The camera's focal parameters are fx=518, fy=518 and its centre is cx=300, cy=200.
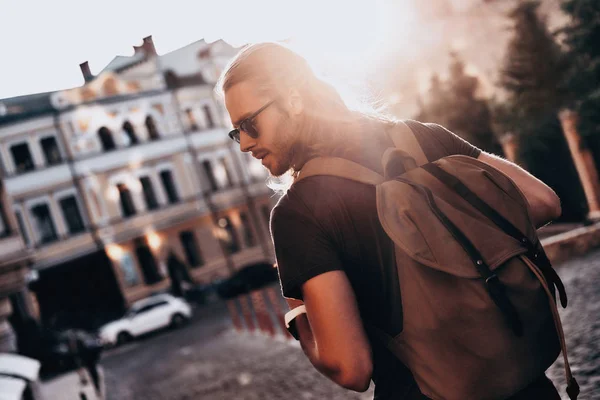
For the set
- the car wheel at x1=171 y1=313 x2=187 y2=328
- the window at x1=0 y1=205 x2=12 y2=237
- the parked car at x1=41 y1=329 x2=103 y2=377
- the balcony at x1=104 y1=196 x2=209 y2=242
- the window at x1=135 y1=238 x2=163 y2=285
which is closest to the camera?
the window at x1=0 y1=205 x2=12 y2=237

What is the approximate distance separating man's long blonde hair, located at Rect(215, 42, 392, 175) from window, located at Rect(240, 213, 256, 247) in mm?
29156

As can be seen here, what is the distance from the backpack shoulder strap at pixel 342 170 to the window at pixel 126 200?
27656 millimetres

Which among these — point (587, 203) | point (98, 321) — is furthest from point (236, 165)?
point (587, 203)

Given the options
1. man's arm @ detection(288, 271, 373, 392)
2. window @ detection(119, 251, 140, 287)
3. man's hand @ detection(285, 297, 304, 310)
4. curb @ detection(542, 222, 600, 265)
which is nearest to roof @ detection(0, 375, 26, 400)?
man's hand @ detection(285, 297, 304, 310)

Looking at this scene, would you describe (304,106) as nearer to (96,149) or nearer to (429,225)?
(429,225)

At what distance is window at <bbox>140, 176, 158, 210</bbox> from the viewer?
92.9ft

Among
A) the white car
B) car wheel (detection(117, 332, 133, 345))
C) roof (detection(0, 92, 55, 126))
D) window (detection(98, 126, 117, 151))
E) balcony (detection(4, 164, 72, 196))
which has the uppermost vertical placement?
roof (detection(0, 92, 55, 126))

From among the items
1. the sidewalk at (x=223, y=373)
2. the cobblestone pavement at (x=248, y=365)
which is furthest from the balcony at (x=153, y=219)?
the sidewalk at (x=223, y=373)

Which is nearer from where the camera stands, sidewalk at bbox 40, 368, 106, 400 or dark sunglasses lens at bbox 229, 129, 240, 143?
dark sunglasses lens at bbox 229, 129, 240, 143

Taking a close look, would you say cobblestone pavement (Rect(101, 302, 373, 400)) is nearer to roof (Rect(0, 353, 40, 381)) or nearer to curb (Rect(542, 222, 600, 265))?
roof (Rect(0, 353, 40, 381))

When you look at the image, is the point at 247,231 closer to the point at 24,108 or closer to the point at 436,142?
the point at 24,108

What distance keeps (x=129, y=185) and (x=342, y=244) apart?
91.7 feet

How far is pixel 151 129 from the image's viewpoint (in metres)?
28.9

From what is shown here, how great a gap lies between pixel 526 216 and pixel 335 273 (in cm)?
54
